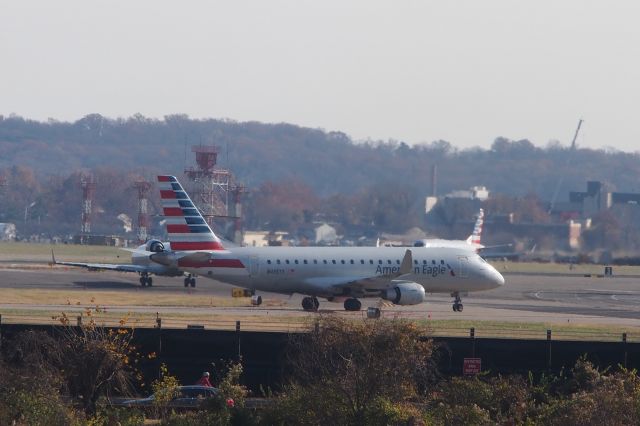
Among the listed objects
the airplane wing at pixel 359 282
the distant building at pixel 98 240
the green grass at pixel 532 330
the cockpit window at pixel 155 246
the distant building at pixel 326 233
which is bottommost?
the green grass at pixel 532 330

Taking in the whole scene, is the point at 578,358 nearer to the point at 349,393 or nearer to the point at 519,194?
the point at 349,393

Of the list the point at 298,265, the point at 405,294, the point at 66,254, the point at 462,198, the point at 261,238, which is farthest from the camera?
the point at 462,198

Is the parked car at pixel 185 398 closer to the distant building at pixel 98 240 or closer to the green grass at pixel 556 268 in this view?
the green grass at pixel 556 268

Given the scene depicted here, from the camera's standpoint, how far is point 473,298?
6844cm

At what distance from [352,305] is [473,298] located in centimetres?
1494

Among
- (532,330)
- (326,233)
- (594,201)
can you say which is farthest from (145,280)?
(594,201)

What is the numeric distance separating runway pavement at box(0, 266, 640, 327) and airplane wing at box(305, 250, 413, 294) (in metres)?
0.95

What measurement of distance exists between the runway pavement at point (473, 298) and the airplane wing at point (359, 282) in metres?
0.95

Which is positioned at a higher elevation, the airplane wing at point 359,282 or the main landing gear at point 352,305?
the airplane wing at point 359,282

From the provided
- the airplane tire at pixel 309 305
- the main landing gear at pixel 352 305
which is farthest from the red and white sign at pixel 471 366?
the airplane tire at pixel 309 305

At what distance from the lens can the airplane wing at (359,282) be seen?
5575cm

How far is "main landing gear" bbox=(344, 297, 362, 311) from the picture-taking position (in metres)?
55.2

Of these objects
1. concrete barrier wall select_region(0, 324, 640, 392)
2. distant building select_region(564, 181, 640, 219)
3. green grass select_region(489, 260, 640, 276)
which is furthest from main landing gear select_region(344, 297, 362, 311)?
distant building select_region(564, 181, 640, 219)

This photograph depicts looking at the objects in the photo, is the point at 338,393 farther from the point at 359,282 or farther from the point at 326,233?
the point at 326,233
